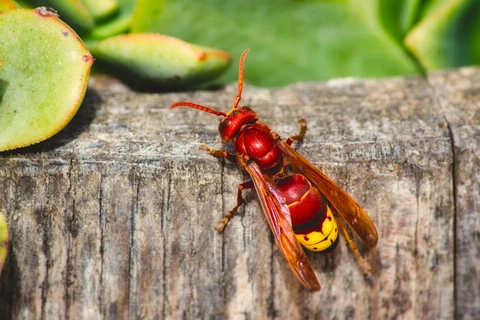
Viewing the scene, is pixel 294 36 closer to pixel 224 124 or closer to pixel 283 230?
pixel 224 124

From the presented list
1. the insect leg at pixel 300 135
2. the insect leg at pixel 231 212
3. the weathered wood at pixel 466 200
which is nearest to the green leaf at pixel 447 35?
the weathered wood at pixel 466 200

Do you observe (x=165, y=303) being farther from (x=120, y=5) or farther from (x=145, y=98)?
(x=120, y=5)

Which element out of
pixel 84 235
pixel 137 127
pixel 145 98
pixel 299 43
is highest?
pixel 299 43

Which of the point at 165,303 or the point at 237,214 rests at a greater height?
the point at 237,214

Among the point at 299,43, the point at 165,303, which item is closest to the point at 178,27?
the point at 299,43

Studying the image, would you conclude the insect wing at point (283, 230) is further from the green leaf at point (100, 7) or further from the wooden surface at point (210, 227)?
the green leaf at point (100, 7)

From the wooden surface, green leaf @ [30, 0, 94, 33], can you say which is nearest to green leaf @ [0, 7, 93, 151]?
the wooden surface

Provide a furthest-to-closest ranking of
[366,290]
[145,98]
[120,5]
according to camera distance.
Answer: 1. [120,5]
2. [145,98]
3. [366,290]

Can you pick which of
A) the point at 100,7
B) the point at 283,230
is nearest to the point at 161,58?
the point at 100,7

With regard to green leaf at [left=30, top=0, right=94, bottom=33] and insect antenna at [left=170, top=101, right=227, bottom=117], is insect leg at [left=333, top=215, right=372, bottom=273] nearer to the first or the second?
insect antenna at [left=170, top=101, right=227, bottom=117]
